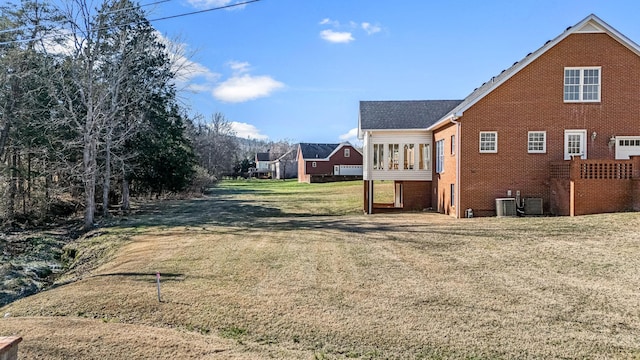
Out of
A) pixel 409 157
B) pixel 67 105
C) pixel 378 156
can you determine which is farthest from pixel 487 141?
pixel 67 105

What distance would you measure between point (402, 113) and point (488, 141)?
21.6 ft

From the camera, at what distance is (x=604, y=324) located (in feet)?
18.0

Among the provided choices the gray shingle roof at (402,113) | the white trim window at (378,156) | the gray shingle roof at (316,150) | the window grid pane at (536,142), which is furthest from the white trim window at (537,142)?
the gray shingle roof at (316,150)

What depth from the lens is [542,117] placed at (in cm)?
1647

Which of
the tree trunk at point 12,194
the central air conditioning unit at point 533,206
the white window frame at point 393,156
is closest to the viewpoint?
the central air conditioning unit at point 533,206

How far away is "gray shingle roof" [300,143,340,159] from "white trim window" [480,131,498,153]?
45.2m

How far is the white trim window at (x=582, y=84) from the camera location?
1628cm

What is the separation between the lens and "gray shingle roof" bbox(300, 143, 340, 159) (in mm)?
61781

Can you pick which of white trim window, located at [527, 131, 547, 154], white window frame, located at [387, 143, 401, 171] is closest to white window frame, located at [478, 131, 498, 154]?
white trim window, located at [527, 131, 547, 154]

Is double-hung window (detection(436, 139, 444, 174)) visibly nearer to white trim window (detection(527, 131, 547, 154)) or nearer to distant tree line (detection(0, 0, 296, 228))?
white trim window (detection(527, 131, 547, 154))

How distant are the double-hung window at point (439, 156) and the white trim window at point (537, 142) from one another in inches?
157

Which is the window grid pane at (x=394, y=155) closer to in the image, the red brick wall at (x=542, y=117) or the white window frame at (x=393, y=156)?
the white window frame at (x=393, y=156)

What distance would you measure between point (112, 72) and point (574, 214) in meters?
21.4

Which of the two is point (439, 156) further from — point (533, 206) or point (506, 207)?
point (533, 206)
